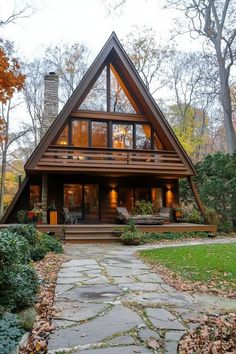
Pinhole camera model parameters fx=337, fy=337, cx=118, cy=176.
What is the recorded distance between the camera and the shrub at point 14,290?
3.75m

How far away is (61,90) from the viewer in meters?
24.2

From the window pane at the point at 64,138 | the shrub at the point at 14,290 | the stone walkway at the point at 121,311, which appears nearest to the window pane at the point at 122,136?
the window pane at the point at 64,138

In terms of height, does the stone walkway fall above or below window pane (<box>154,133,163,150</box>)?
below

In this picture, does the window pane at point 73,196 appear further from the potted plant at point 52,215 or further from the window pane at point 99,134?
the window pane at point 99,134

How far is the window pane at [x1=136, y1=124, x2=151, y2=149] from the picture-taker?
1606 centimetres

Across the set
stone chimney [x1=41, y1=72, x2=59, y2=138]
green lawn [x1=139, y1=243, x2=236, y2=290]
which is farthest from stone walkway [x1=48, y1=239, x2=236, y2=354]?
stone chimney [x1=41, y1=72, x2=59, y2=138]

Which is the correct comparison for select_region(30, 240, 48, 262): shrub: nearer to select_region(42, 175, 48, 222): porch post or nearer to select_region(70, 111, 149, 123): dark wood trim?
select_region(42, 175, 48, 222): porch post

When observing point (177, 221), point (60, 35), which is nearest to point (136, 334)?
point (177, 221)

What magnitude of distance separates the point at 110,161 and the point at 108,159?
64 centimetres

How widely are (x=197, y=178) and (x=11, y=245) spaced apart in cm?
1510

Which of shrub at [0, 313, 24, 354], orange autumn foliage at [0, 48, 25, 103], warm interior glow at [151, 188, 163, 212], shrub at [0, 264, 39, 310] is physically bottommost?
shrub at [0, 313, 24, 354]

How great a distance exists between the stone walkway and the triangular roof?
27.9 feet

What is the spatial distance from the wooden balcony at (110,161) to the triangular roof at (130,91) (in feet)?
1.31

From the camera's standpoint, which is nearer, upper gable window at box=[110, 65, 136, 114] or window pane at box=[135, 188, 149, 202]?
upper gable window at box=[110, 65, 136, 114]
